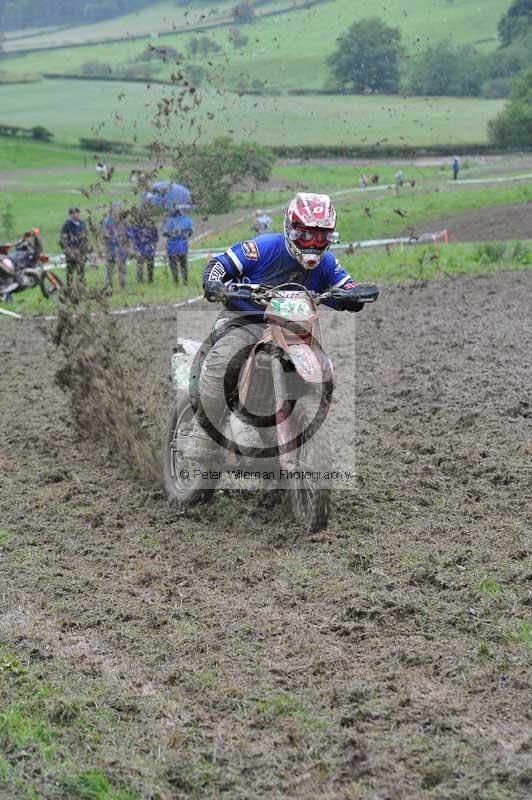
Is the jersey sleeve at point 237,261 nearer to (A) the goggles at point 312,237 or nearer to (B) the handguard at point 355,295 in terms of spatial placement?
(A) the goggles at point 312,237

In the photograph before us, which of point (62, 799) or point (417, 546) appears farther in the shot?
point (417, 546)

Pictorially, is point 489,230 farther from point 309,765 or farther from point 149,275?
point 309,765

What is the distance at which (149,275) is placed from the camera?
20.4 metres

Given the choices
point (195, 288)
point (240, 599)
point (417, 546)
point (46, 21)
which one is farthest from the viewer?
point (46, 21)

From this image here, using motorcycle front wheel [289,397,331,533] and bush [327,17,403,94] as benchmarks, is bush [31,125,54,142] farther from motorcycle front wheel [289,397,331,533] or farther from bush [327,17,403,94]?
motorcycle front wheel [289,397,331,533]

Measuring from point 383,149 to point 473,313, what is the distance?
38.3m

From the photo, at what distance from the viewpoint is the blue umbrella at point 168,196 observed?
1369 centimetres

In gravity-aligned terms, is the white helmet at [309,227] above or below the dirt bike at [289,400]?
above

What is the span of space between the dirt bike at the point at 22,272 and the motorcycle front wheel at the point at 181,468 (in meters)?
12.4

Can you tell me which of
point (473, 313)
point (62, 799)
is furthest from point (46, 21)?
point (62, 799)

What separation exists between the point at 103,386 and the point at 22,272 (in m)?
12.0

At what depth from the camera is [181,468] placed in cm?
777

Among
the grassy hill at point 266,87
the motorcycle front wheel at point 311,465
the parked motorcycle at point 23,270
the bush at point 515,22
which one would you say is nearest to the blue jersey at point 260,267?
the motorcycle front wheel at point 311,465

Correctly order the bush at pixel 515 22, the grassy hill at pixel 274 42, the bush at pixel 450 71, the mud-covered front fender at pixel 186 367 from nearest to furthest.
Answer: the mud-covered front fender at pixel 186 367 < the bush at pixel 450 71 < the grassy hill at pixel 274 42 < the bush at pixel 515 22
